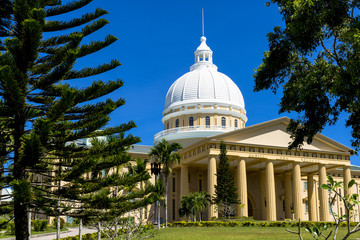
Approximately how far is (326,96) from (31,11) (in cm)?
1265

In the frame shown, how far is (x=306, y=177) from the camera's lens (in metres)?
68.1

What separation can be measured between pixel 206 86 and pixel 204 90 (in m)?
0.86

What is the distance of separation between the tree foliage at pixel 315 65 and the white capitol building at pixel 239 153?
28014 millimetres

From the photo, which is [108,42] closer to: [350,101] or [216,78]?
[350,101]

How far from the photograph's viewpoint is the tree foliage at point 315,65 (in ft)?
54.5

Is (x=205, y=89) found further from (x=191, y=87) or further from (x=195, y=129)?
(x=195, y=129)

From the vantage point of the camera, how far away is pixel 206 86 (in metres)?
67.4

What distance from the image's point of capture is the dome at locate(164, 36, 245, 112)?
2613 inches

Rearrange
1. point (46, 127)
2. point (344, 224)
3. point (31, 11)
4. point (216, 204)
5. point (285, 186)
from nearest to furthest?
1. point (46, 127)
2. point (31, 11)
3. point (344, 224)
4. point (216, 204)
5. point (285, 186)

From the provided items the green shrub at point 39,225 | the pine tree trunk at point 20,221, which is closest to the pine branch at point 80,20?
the pine tree trunk at point 20,221

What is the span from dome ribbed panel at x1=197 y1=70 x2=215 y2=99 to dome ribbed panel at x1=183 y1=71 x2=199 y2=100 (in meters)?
0.66

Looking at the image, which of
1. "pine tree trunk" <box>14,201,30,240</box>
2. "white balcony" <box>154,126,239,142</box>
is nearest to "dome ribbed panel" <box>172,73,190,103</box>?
"white balcony" <box>154,126,239,142</box>

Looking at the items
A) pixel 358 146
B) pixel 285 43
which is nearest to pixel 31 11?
pixel 285 43

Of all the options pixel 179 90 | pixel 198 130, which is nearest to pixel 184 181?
pixel 198 130
